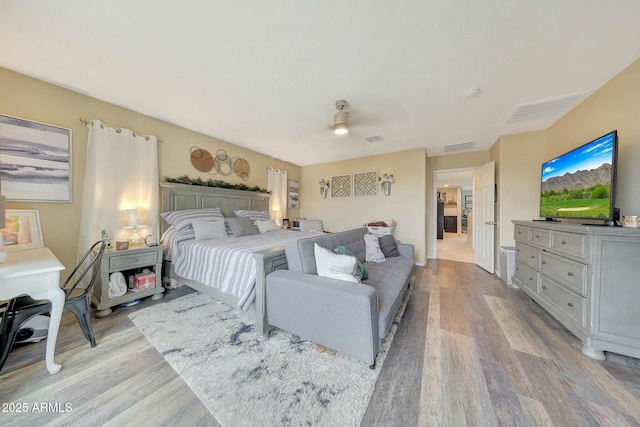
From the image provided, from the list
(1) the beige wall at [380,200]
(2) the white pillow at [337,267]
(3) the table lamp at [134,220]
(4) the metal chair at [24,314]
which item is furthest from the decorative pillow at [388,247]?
(3) the table lamp at [134,220]

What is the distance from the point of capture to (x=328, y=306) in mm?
1567

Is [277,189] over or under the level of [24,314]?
over

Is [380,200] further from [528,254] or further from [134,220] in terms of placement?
[134,220]

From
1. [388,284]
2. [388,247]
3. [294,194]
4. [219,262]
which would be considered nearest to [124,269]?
[219,262]

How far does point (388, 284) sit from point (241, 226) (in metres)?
2.53

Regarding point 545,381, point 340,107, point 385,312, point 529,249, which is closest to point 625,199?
point 529,249

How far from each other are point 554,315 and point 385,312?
192cm

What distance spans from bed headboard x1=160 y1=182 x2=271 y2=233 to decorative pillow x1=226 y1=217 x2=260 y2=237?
53 centimetres

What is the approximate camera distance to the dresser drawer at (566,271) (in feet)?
5.82

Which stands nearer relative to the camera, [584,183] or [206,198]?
[584,183]

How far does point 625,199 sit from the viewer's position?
1948mm

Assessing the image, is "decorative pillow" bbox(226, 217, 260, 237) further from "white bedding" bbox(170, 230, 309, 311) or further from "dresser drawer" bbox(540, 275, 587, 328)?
"dresser drawer" bbox(540, 275, 587, 328)

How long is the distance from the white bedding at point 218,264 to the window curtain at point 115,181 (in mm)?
667

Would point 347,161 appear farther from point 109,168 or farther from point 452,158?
point 109,168
